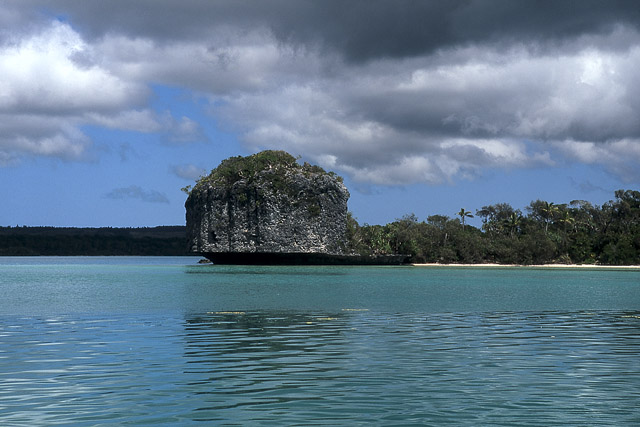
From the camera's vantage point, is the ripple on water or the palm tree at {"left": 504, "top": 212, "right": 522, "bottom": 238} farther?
the palm tree at {"left": 504, "top": 212, "right": 522, "bottom": 238}

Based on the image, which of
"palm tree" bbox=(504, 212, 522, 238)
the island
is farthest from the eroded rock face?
"palm tree" bbox=(504, 212, 522, 238)

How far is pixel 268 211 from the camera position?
146375mm

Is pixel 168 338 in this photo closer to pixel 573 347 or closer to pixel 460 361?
pixel 460 361

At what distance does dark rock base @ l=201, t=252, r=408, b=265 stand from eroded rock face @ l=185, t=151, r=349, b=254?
2.05 m

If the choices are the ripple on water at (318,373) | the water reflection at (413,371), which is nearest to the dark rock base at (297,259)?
the water reflection at (413,371)

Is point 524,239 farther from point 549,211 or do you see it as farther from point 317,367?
point 317,367

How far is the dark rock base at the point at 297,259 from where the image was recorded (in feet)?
490

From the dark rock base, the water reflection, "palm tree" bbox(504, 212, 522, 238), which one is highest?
"palm tree" bbox(504, 212, 522, 238)

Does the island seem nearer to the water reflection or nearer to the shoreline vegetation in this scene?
the shoreline vegetation

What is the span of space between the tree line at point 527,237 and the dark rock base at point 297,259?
216 cm

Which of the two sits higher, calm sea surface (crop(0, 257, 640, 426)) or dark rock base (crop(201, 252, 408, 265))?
dark rock base (crop(201, 252, 408, 265))

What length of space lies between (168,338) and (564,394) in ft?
45.7

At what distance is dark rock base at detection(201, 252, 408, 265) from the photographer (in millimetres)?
149250

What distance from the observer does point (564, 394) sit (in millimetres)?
14391
